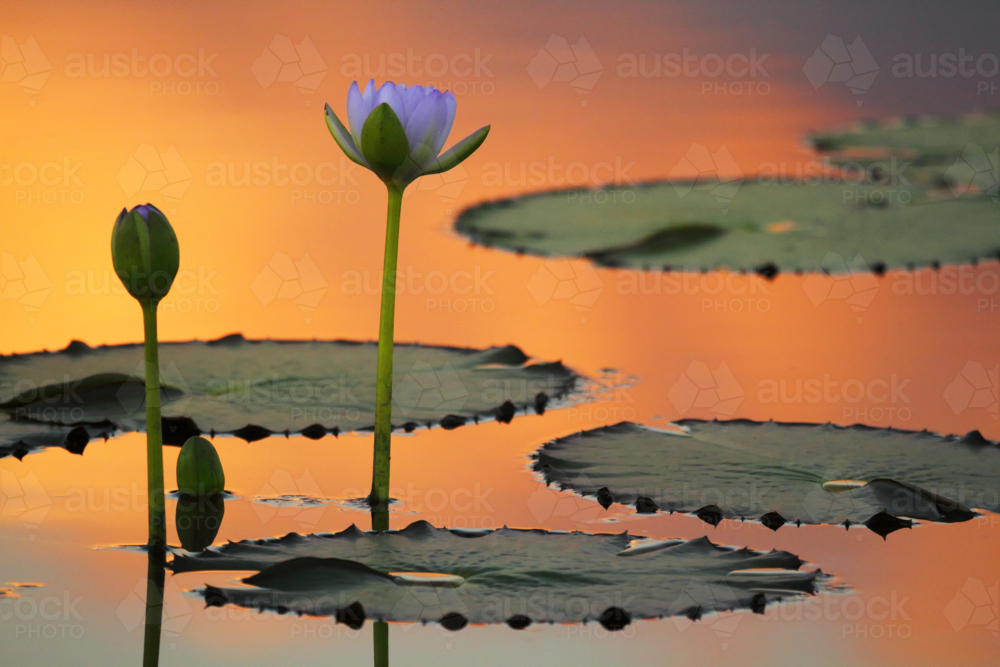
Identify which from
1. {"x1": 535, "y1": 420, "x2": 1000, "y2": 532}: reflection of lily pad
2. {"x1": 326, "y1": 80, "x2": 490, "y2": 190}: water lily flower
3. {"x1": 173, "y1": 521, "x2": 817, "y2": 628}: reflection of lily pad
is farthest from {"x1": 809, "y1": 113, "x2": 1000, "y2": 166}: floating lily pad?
{"x1": 173, "y1": 521, "x2": 817, "y2": 628}: reflection of lily pad

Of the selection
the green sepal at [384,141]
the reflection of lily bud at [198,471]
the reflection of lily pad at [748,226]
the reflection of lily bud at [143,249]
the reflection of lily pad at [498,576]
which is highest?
the reflection of lily pad at [748,226]

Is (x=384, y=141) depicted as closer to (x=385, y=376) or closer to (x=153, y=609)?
(x=385, y=376)

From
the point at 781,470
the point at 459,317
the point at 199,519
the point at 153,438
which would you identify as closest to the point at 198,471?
the point at 199,519

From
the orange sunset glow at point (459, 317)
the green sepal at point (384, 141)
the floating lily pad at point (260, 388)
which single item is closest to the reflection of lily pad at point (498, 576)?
the orange sunset glow at point (459, 317)

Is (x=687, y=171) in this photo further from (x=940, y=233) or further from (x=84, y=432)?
(x=84, y=432)

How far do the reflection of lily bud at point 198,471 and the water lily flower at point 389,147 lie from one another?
25 cm

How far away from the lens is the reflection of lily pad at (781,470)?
1814 millimetres

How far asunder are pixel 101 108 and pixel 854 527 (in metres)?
4.54

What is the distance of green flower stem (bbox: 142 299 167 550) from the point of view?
1.62m

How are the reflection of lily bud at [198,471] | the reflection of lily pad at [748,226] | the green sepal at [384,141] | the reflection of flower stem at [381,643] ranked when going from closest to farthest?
the reflection of flower stem at [381,643] < the green sepal at [384,141] < the reflection of lily bud at [198,471] < the reflection of lily pad at [748,226]

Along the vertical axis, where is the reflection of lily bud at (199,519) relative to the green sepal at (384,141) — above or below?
below

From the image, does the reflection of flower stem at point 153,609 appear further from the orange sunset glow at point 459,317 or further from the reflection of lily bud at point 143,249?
the reflection of lily bud at point 143,249

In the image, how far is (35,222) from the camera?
3.72 metres

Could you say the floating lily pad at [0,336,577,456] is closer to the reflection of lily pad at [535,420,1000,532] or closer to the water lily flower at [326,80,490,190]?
the reflection of lily pad at [535,420,1000,532]
